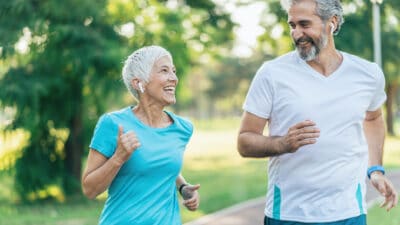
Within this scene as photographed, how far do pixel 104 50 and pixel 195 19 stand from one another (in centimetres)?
339

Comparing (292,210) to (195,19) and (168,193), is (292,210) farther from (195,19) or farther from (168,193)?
(195,19)

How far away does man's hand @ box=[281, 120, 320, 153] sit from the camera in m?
3.38

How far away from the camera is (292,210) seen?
12.1ft

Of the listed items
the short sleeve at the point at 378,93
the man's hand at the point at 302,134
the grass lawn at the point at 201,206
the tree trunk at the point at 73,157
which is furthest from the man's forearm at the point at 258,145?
the tree trunk at the point at 73,157

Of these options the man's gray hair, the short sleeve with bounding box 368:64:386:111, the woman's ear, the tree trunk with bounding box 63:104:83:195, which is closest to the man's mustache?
the man's gray hair

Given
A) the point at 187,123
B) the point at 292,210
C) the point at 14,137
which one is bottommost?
the point at 14,137

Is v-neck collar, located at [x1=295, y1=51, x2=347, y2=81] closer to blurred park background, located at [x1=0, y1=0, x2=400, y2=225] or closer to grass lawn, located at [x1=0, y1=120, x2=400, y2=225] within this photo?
grass lawn, located at [x1=0, y1=120, x2=400, y2=225]

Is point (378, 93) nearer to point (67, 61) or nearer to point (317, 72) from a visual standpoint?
point (317, 72)

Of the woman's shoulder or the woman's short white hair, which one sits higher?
the woman's short white hair

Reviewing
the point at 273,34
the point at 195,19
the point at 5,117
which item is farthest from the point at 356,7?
the point at 5,117

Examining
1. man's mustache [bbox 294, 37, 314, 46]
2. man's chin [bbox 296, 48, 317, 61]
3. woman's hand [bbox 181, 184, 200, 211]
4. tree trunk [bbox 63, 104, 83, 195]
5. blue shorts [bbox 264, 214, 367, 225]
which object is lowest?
tree trunk [bbox 63, 104, 83, 195]

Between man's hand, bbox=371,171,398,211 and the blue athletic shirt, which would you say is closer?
the blue athletic shirt

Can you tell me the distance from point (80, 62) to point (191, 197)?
9.81 m

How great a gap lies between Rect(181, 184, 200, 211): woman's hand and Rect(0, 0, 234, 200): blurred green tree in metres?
9.30
